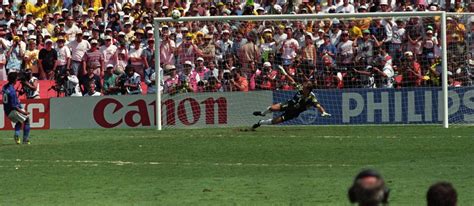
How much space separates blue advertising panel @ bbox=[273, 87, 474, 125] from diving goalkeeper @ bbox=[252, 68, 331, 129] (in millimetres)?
790

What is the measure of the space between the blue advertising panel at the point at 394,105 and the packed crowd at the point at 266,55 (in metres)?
0.25

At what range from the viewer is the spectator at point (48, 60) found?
103 ft

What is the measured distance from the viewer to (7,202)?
1366cm

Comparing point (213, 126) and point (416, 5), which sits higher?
point (416, 5)

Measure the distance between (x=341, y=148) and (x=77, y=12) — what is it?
1546 cm

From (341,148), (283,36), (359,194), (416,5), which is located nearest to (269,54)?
(283,36)

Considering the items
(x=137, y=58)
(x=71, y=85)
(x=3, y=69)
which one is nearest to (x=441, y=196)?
(x=137, y=58)

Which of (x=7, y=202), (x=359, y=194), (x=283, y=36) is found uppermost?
(x=283, y=36)

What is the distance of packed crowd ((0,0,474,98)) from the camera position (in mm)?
26969

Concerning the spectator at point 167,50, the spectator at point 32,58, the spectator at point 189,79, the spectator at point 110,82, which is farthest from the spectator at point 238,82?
the spectator at point 32,58

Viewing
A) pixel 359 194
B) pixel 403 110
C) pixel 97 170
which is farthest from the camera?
pixel 403 110

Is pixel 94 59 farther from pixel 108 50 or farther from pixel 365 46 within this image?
pixel 365 46

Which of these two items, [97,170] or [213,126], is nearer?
[97,170]

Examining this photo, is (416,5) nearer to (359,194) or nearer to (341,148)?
(341,148)
